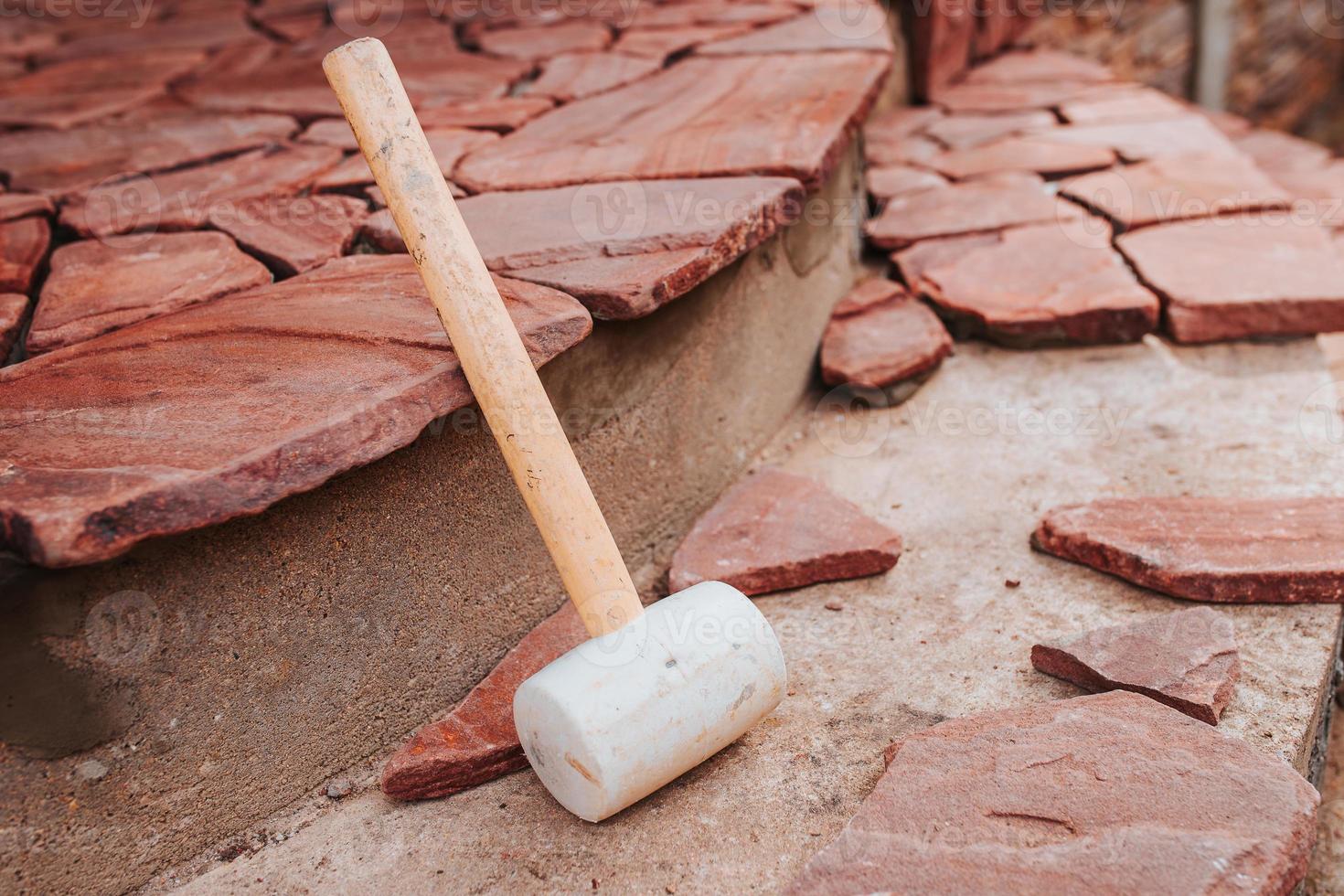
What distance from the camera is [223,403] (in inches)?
53.9

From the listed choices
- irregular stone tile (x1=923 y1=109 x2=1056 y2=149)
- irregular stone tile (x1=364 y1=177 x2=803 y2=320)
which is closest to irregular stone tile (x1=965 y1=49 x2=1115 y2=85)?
irregular stone tile (x1=923 y1=109 x2=1056 y2=149)

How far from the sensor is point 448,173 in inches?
90.7

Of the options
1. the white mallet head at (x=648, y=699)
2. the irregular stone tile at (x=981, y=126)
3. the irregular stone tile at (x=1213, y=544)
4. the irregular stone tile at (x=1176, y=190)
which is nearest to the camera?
the white mallet head at (x=648, y=699)

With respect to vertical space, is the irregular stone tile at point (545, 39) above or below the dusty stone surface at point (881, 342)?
above

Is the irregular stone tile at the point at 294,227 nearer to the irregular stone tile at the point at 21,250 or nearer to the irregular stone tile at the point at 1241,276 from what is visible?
the irregular stone tile at the point at 21,250

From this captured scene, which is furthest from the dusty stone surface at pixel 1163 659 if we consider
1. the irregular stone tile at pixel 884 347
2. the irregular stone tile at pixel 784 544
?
the irregular stone tile at pixel 884 347

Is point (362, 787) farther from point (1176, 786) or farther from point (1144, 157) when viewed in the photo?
point (1144, 157)

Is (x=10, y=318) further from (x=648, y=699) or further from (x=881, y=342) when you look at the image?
(x=881, y=342)

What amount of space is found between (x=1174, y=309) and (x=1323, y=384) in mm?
330

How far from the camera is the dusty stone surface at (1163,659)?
138cm

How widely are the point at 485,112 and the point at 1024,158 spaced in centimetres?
163

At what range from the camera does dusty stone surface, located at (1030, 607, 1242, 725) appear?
138cm

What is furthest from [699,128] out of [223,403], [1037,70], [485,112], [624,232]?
[1037,70]

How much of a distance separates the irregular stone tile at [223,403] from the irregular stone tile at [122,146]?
1009mm
